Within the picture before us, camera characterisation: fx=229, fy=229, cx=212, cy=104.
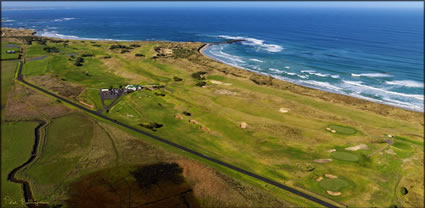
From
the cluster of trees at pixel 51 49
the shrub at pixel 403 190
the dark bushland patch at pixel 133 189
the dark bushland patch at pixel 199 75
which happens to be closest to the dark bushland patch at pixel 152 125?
the dark bushland patch at pixel 133 189

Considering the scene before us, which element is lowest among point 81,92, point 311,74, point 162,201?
point 162,201

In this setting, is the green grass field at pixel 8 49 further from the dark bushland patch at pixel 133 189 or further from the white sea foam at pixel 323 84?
the white sea foam at pixel 323 84

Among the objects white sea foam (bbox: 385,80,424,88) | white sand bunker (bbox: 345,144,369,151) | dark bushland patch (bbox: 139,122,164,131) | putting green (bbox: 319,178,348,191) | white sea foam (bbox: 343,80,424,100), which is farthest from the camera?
white sea foam (bbox: 385,80,424,88)

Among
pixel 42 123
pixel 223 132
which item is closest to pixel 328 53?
pixel 223 132

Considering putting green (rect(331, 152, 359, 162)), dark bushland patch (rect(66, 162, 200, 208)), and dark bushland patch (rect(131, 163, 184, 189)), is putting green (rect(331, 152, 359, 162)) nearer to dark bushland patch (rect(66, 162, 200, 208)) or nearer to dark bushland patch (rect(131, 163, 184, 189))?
dark bushland patch (rect(66, 162, 200, 208))

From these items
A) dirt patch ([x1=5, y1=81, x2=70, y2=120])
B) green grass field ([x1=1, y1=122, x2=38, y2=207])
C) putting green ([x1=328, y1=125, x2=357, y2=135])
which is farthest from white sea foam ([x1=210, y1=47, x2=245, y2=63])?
green grass field ([x1=1, y1=122, x2=38, y2=207])

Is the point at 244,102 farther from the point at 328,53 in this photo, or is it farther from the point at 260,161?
the point at 328,53

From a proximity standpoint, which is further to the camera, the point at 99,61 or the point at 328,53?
the point at 328,53
